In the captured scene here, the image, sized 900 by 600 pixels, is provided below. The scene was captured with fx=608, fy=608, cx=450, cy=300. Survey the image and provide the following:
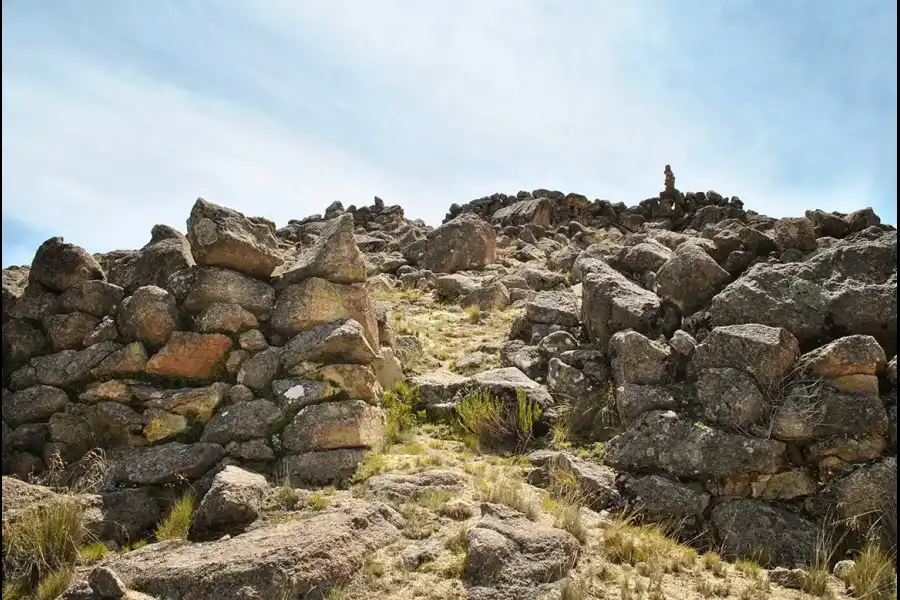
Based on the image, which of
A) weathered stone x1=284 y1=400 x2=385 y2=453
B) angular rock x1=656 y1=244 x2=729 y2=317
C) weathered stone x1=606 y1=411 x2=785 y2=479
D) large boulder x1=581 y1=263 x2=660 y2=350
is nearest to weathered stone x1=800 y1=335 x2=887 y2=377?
weathered stone x1=606 y1=411 x2=785 y2=479

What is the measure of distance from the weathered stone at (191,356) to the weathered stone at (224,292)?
1.63ft

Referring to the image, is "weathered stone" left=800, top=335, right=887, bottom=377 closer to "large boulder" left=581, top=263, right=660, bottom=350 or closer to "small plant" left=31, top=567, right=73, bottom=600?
"large boulder" left=581, top=263, right=660, bottom=350

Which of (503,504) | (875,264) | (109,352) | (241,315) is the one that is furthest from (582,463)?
(109,352)

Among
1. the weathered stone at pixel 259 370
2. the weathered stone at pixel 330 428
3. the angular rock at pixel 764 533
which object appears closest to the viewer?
the angular rock at pixel 764 533

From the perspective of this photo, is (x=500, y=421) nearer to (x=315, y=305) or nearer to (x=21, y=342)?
(x=315, y=305)

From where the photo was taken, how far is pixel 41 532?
5.65m

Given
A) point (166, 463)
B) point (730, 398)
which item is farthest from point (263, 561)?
point (730, 398)

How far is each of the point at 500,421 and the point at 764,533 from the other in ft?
10.8

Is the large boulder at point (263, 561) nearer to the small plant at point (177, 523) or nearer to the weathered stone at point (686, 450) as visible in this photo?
the small plant at point (177, 523)

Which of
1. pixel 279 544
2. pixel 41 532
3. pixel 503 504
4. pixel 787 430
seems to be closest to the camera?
pixel 279 544

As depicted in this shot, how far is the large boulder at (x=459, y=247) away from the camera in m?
18.9

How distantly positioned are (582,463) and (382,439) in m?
2.55

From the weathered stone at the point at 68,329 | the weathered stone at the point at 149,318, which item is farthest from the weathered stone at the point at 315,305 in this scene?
the weathered stone at the point at 68,329

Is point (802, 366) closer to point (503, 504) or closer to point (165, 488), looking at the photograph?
point (503, 504)
